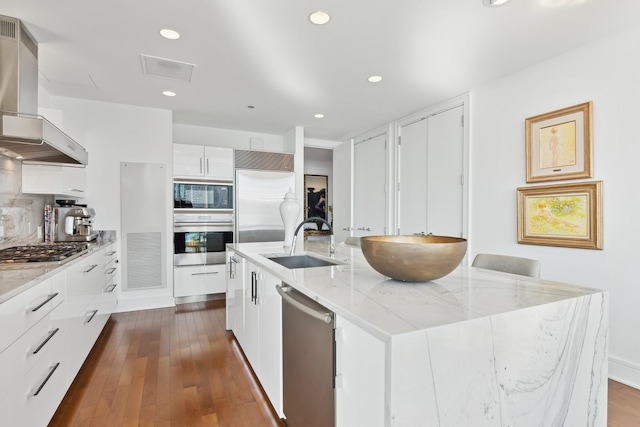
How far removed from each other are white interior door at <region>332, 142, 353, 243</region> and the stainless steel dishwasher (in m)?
3.95

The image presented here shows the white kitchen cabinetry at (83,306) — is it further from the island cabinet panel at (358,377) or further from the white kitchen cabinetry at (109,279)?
the island cabinet panel at (358,377)

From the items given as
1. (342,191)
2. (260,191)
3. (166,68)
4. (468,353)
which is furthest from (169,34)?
(342,191)

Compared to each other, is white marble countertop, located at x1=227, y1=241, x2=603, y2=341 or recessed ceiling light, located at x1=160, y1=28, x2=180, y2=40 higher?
recessed ceiling light, located at x1=160, y1=28, x2=180, y2=40

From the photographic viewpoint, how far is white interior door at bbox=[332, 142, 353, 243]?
17.6 ft

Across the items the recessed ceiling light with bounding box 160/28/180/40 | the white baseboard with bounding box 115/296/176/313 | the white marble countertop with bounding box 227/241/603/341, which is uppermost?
the recessed ceiling light with bounding box 160/28/180/40

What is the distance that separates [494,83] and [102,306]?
4.29 meters

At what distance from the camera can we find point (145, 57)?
256 cm

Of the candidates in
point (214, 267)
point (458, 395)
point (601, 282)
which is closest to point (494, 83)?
point (601, 282)

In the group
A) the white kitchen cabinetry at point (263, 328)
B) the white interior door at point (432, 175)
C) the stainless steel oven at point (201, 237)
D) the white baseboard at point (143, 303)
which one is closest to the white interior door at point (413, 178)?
the white interior door at point (432, 175)

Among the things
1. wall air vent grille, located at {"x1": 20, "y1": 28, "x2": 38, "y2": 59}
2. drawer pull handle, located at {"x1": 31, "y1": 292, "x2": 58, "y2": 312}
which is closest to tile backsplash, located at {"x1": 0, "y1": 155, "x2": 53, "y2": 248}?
wall air vent grille, located at {"x1": 20, "y1": 28, "x2": 38, "y2": 59}

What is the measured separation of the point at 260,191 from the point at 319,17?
2.74 m

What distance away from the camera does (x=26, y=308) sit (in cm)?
133

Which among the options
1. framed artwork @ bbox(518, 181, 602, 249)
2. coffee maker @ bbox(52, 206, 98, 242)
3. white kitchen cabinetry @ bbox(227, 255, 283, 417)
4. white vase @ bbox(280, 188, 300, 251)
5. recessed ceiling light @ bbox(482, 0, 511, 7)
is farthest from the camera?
coffee maker @ bbox(52, 206, 98, 242)

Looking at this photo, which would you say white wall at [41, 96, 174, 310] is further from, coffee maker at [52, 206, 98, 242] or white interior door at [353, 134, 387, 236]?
white interior door at [353, 134, 387, 236]
